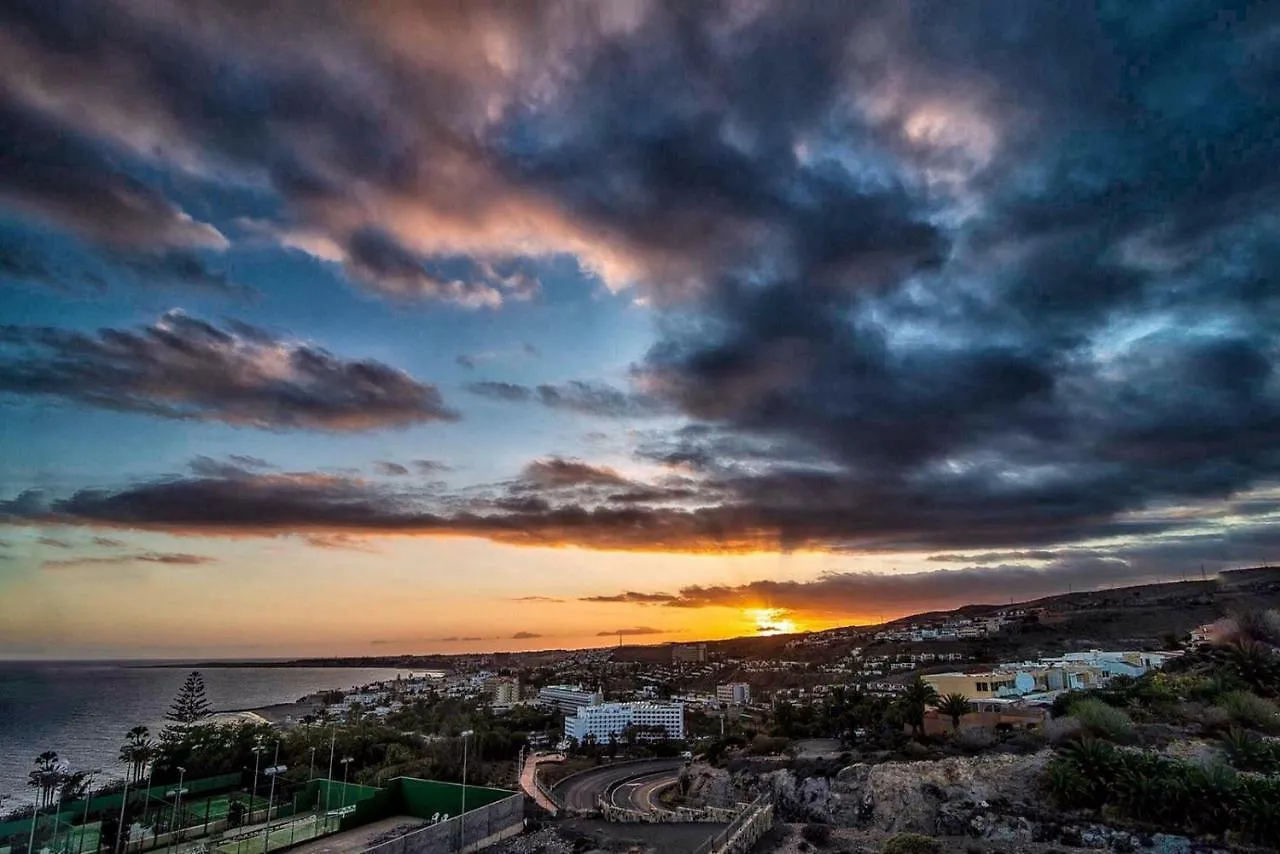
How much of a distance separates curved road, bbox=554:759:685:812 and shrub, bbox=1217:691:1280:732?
30.4 m

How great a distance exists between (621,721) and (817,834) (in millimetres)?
60174

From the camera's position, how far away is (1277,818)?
79.2 feet

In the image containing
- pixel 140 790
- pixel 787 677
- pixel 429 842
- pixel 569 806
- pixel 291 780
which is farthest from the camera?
pixel 787 677

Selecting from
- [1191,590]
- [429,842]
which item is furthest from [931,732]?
[1191,590]

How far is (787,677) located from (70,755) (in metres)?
99.9

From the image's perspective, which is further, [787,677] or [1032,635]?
[787,677]

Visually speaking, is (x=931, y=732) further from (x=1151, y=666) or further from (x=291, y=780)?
(x=291, y=780)

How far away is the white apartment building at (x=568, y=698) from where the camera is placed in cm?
10425

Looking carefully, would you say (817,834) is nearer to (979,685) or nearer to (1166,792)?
(1166,792)

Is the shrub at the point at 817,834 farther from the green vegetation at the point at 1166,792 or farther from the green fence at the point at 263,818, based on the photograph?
the green fence at the point at 263,818

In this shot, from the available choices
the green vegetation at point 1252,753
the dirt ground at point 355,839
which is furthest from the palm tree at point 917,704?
the dirt ground at point 355,839

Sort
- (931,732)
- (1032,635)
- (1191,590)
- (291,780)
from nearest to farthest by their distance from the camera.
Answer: (291,780), (931,732), (1032,635), (1191,590)

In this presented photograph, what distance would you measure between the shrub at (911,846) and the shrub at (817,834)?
7.82 ft

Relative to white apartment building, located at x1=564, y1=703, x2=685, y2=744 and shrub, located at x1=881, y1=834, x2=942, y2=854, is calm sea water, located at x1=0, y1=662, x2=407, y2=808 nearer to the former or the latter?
white apartment building, located at x1=564, y1=703, x2=685, y2=744
